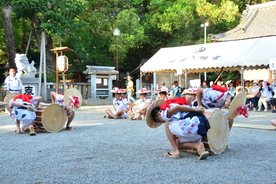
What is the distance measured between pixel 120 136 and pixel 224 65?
8544 millimetres

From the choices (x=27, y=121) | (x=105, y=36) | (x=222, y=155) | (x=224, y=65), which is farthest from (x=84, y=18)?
(x=222, y=155)

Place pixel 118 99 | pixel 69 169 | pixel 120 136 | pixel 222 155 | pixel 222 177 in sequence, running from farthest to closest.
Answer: pixel 118 99 → pixel 120 136 → pixel 222 155 → pixel 69 169 → pixel 222 177

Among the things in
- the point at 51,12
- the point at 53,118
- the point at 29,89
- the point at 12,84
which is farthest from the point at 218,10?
the point at 53,118

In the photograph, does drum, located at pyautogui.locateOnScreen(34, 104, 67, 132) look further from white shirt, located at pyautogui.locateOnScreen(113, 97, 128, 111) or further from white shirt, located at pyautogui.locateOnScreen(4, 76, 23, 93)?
white shirt, located at pyautogui.locateOnScreen(113, 97, 128, 111)

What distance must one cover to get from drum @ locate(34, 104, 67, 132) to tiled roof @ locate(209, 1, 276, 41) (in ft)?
52.7

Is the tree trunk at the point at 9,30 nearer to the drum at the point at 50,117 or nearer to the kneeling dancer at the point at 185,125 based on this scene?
the drum at the point at 50,117

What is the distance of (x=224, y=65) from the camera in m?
14.0

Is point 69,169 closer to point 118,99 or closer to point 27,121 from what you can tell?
point 27,121

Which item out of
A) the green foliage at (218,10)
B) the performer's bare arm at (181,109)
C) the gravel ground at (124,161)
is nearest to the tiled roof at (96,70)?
the green foliage at (218,10)

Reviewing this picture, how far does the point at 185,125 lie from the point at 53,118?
4.13 m

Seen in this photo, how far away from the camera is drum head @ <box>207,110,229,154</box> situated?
15.6ft

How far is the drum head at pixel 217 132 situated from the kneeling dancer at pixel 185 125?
0.20 m

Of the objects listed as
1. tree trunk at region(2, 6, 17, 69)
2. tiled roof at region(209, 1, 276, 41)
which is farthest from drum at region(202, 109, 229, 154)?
tree trunk at region(2, 6, 17, 69)

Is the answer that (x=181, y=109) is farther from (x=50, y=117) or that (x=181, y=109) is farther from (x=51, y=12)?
(x=51, y=12)
